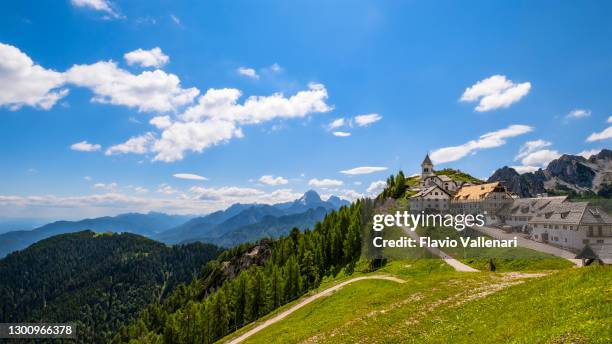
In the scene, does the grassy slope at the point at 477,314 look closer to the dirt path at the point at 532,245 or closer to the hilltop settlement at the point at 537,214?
the dirt path at the point at 532,245

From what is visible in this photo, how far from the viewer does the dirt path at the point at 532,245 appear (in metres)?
54.7

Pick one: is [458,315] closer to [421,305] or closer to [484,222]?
[421,305]

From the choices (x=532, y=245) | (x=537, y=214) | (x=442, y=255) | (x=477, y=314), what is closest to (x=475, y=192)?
(x=537, y=214)

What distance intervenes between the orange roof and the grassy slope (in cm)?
2232

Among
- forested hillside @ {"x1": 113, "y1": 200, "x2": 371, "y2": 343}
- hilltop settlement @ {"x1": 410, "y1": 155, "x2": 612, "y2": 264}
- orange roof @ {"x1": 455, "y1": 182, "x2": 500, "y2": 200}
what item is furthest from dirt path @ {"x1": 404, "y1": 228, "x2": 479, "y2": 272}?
forested hillside @ {"x1": 113, "y1": 200, "x2": 371, "y2": 343}

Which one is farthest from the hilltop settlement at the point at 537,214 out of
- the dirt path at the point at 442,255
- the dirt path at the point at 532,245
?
the dirt path at the point at 442,255

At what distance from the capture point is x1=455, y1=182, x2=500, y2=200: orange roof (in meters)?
72.2

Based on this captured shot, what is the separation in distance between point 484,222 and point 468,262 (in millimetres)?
8191

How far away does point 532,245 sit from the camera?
58.9 m

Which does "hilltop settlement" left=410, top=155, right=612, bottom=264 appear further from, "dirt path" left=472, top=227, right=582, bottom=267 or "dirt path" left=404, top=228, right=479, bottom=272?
"dirt path" left=404, top=228, right=479, bottom=272

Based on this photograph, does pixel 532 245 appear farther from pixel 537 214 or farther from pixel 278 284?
pixel 278 284

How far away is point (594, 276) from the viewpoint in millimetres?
29984

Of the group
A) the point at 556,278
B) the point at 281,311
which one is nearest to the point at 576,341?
the point at 556,278

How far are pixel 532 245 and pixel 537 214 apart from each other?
17.9ft
